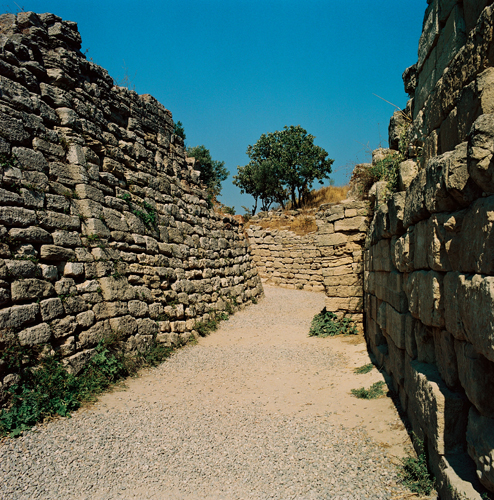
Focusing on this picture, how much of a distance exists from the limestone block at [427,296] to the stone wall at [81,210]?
3.90 m

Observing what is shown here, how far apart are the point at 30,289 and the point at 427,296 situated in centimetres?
415

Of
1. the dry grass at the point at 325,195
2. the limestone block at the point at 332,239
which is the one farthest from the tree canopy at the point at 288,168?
the limestone block at the point at 332,239

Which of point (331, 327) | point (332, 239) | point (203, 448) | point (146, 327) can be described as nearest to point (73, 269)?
point (146, 327)

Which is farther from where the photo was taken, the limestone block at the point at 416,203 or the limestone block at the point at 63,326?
the limestone block at the point at 63,326

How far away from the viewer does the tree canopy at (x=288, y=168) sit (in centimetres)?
2873

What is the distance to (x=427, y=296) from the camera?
2717 millimetres

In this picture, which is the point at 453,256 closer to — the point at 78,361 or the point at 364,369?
the point at 364,369

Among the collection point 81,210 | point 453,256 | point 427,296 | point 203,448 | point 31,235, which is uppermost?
point 81,210

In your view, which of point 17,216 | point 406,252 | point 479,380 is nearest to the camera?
point 479,380

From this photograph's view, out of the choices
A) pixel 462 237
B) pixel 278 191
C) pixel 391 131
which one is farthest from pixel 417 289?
pixel 278 191

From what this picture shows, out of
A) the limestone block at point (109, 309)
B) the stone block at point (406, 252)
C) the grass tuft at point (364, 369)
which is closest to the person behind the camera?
the stone block at point (406, 252)

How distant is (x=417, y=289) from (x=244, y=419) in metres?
2.35

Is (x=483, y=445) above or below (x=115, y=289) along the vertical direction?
below

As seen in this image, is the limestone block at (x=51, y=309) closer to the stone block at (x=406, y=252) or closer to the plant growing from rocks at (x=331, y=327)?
the stone block at (x=406, y=252)
